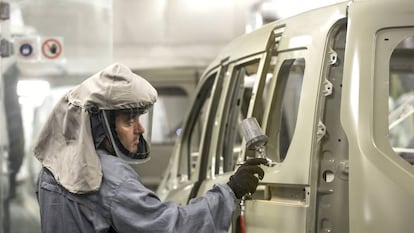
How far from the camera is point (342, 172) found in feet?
10.2

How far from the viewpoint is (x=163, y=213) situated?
2910 millimetres

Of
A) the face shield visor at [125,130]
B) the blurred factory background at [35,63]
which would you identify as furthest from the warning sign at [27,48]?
the face shield visor at [125,130]

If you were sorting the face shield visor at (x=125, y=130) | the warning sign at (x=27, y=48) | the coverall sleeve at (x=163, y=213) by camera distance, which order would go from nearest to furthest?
the coverall sleeve at (x=163, y=213) → the face shield visor at (x=125, y=130) → the warning sign at (x=27, y=48)

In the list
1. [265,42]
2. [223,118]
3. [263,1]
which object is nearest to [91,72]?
[223,118]

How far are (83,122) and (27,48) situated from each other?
2.83 meters

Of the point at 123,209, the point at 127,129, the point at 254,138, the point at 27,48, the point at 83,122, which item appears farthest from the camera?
the point at 27,48

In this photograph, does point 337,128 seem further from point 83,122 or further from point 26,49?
point 26,49

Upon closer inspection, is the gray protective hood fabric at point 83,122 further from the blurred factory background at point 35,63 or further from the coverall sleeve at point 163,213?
the blurred factory background at point 35,63

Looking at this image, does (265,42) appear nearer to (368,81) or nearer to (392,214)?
(368,81)

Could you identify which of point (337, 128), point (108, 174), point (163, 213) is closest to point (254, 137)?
point (337, 128)

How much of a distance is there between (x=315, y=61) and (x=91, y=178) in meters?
1.13

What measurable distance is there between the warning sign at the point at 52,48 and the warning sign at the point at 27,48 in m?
0.06

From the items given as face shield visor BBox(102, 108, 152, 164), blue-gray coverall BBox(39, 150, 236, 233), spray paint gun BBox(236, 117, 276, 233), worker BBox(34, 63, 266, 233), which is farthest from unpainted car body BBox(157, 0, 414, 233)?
face shield visor BBox(102, 108, 152, 164)

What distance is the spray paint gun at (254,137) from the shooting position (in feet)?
10.5
